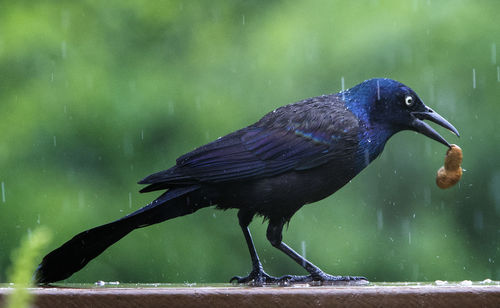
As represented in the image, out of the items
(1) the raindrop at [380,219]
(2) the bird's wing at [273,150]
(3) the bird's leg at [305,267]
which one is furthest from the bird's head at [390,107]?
(1) the raindrop at [380,219]

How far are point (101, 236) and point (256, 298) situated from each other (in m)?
1.47

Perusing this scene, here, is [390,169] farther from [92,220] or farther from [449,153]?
[449,153]

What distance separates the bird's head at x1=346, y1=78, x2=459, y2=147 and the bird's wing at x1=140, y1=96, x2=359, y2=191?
132mm

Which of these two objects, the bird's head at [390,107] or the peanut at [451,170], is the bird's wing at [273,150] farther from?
the peanut at [451,170]

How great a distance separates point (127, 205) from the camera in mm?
6723

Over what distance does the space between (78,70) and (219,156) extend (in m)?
3.78

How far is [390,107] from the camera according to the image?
3846 millimetres

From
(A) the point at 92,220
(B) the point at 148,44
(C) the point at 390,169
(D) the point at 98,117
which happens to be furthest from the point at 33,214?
(C) the point at 390,169

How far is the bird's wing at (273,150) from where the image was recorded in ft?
11.7

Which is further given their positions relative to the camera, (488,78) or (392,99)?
(488,78)

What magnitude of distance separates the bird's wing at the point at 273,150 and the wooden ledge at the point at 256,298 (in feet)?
5.09

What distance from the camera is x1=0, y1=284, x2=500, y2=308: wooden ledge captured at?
193 cm

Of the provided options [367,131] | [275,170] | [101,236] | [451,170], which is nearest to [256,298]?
[101,236]

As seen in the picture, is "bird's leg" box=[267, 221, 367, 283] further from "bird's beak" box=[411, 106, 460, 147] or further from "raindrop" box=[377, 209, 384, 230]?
"raindrop" box=[377, 209, 384, 230]
